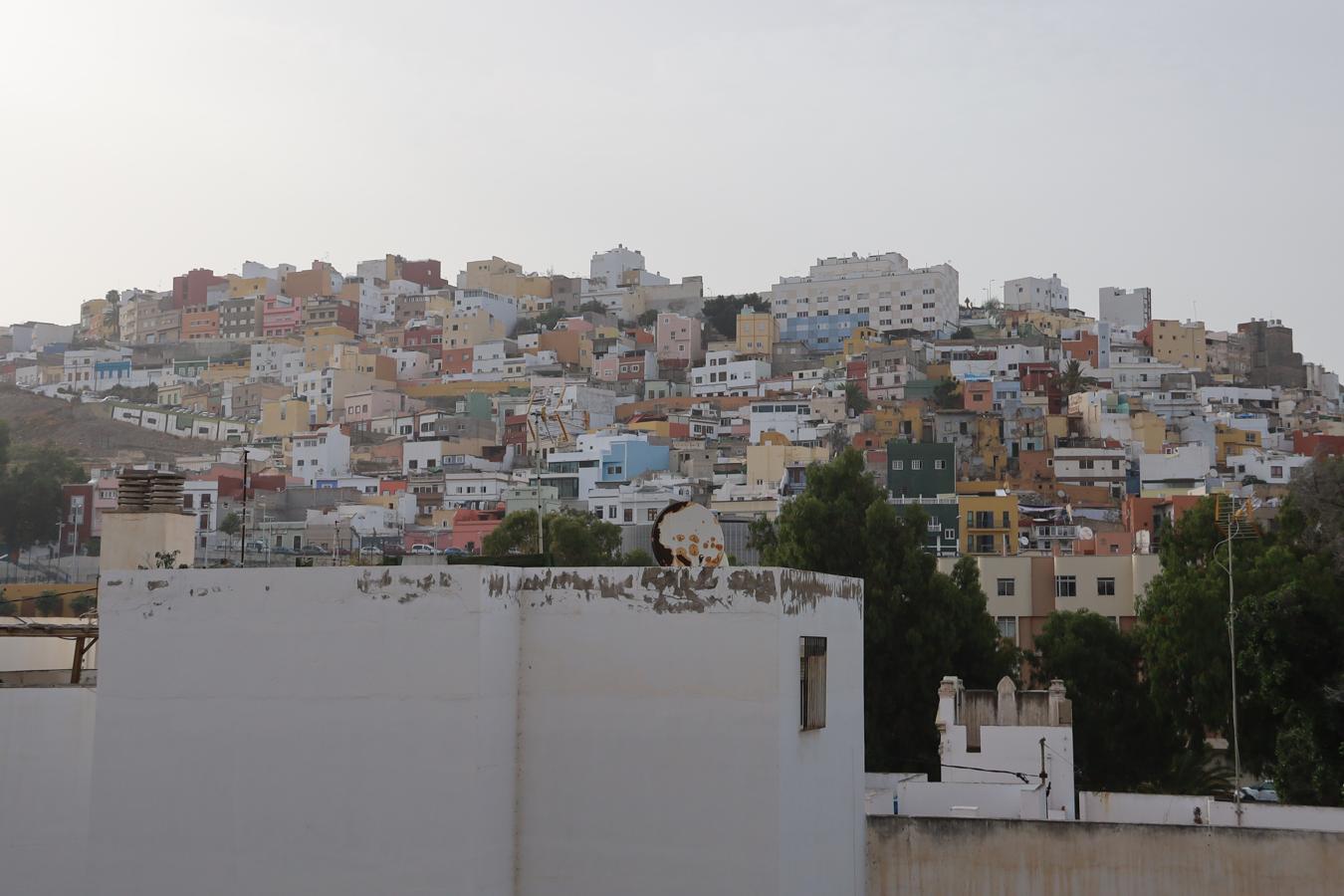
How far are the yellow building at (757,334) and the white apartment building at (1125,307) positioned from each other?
2843 cm

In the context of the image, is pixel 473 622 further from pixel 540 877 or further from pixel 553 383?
pixel 553 383

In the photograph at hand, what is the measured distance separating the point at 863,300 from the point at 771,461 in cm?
3790

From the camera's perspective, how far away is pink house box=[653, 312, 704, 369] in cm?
9425

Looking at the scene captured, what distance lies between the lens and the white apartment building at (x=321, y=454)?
76.1 metres

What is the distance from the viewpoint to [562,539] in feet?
107

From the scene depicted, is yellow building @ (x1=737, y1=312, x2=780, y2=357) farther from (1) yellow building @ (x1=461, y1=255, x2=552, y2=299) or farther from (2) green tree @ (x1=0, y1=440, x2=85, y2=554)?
(2) green tree @ (x1=0, y1=440, x2=85, y2=554)

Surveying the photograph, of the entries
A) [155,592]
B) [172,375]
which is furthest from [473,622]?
[172,375]

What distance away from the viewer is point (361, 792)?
8312 mm

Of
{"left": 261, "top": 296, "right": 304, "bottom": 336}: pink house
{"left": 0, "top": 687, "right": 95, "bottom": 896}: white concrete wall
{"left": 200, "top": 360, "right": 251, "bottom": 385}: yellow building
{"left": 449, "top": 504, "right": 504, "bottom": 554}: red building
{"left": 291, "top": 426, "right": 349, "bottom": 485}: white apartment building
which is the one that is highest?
{"left": 261, "top": 296, "right": 304, "bottom": 336}: pink house

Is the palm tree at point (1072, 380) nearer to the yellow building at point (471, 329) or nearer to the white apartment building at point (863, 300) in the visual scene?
the white apartment building at point (863, 300)

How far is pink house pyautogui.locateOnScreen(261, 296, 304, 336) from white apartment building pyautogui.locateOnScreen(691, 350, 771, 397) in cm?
3297

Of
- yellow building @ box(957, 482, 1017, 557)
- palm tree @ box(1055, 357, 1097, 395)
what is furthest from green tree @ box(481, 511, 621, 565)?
palm tree @ box(1055, 357, 1097, 395)

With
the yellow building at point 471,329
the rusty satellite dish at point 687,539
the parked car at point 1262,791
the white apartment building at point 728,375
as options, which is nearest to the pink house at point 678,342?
the white apartment building at point 728,375

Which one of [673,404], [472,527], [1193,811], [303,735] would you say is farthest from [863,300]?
[303,735]
